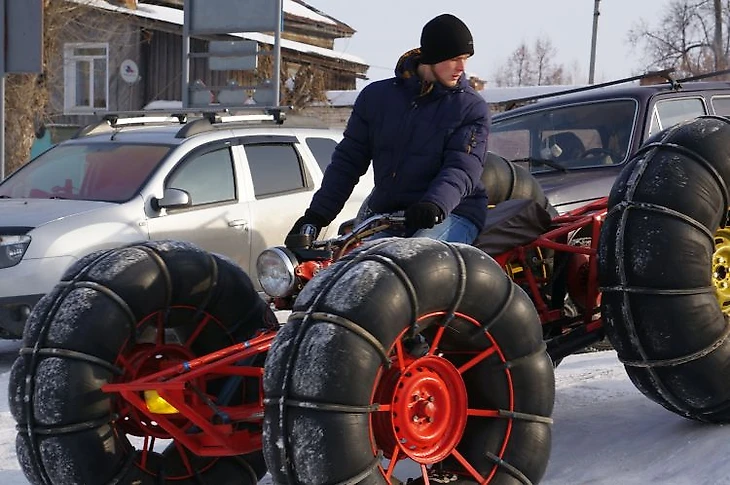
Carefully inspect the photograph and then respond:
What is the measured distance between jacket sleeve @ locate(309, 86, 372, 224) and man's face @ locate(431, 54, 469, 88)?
0.45 m

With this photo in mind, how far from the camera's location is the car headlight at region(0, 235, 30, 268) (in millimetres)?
8219

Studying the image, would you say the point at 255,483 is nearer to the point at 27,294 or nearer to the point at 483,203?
the point at 483,203

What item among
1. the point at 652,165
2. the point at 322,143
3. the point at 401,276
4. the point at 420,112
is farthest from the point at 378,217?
the point at 322,143

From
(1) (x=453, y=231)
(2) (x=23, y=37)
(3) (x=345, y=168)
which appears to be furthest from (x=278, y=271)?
(2) (x=23, y=37)

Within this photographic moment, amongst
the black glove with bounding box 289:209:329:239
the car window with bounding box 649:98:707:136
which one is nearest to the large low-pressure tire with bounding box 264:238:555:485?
the black glove with bounding box 289:209:329:239

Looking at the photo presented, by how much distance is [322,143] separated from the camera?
35.4ft

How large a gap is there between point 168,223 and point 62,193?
1.01 m

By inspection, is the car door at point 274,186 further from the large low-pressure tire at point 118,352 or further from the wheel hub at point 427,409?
the wheel hub at point 427,409

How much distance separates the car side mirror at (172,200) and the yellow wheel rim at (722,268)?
4773 mm

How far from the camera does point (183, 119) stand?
10844 mm

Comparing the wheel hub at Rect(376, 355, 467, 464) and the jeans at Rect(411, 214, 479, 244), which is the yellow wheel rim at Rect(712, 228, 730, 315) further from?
the wheel hub at Rect(376, 355, 467, 464)

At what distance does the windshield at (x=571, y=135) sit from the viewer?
8633 millimetres

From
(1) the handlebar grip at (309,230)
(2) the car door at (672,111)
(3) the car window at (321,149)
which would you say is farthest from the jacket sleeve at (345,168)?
Answer: (3) the car window at (321,149)

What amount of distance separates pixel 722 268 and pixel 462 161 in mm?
1436
